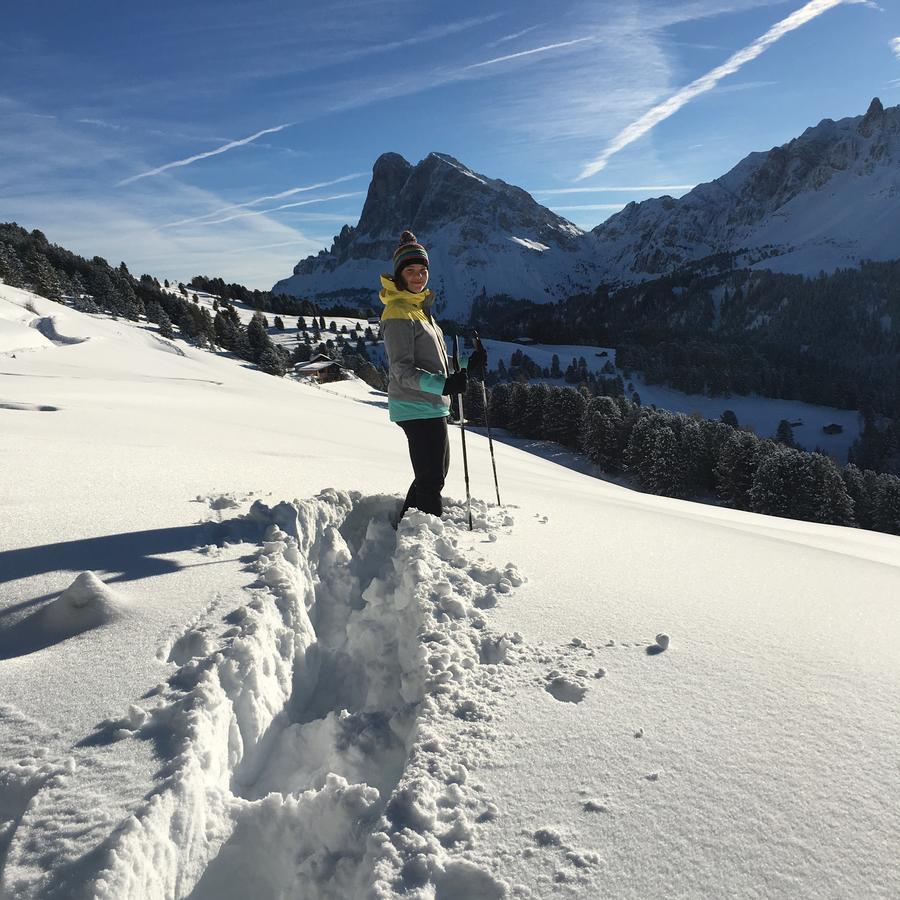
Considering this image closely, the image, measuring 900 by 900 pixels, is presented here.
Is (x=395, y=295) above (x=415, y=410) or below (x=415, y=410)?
above

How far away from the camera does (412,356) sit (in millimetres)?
5379

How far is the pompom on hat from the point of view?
219 inches

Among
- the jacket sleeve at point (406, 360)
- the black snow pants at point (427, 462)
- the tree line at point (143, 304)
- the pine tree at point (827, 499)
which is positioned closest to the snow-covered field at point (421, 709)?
the black snow pants at point (427, 462)

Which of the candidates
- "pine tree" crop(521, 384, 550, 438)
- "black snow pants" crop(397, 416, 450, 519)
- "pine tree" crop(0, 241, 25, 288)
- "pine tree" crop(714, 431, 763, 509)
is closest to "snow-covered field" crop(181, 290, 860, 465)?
"pine tree" crop(0, 241, 25, 288)

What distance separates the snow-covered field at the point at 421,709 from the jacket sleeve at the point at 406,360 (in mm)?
1301

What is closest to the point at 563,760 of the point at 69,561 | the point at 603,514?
the point at 69,561

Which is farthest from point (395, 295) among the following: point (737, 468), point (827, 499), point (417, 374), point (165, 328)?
point (165, 328)

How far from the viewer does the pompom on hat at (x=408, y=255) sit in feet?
18.2

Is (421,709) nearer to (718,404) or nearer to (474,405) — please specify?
(474,405)

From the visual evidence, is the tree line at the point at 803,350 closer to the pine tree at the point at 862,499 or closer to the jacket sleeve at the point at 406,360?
the pine tree at the point at 862,499

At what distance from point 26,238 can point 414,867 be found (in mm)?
122114

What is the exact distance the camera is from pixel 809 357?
474 feet

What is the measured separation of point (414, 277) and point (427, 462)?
1.88 metres

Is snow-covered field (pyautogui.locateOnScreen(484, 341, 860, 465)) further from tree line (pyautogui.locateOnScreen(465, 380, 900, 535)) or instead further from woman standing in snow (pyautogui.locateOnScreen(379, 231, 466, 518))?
woman standing in snow (pyautogui.locateOnScreen(379, 231, 466, 518))
